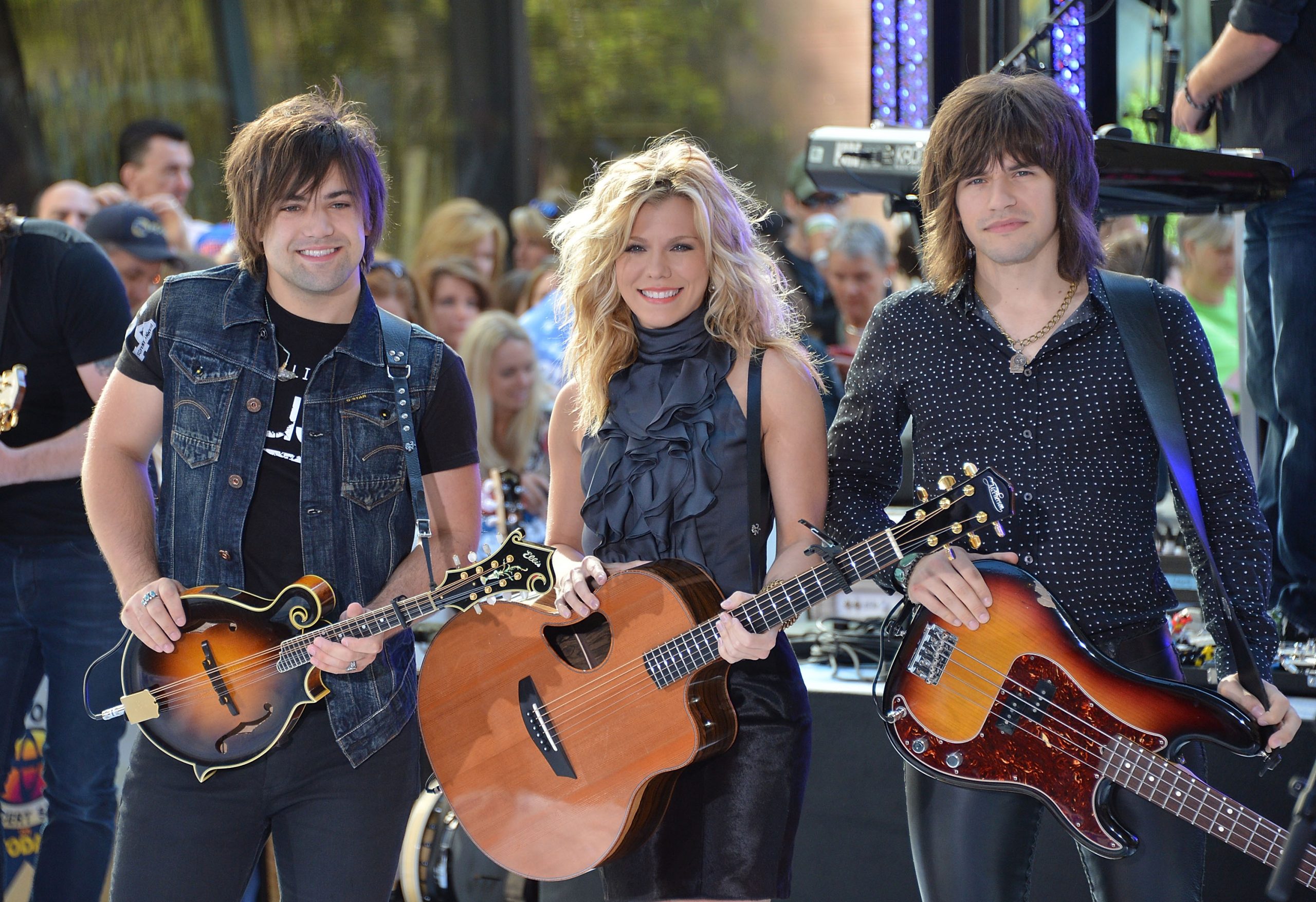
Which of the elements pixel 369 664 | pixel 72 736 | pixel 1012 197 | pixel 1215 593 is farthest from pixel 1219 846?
pixel 72 736

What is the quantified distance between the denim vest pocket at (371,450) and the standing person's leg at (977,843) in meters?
1.35

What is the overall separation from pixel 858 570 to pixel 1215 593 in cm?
73

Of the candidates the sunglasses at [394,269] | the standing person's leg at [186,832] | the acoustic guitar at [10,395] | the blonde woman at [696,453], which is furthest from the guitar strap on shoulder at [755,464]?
the sunglasses at [394,269]

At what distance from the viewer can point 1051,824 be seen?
3.72 meters

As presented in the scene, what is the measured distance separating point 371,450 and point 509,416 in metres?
2.94

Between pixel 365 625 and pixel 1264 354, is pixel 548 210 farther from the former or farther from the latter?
pixel 365 625

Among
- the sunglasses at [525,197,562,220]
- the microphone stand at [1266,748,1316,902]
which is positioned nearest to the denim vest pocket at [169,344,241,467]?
the microphone stand at [1266,748,1316,902]

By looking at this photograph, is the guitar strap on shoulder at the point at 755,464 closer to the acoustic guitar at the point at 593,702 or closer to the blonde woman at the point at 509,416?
the acoustic guitar at the point at 593,702

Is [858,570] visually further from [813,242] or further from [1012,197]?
[813,242]

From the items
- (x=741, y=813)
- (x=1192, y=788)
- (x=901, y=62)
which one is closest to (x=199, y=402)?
(x=741, y=813)

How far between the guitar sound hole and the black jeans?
0.44 meters

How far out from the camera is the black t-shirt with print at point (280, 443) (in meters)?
2.84

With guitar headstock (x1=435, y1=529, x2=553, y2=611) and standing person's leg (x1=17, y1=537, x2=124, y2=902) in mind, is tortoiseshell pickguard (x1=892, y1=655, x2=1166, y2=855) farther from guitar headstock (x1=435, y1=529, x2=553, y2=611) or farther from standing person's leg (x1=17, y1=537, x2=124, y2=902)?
standing person's leg (x1=17, y1=537, x2=124, y2=902)

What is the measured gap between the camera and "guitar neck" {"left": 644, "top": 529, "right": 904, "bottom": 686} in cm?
249
